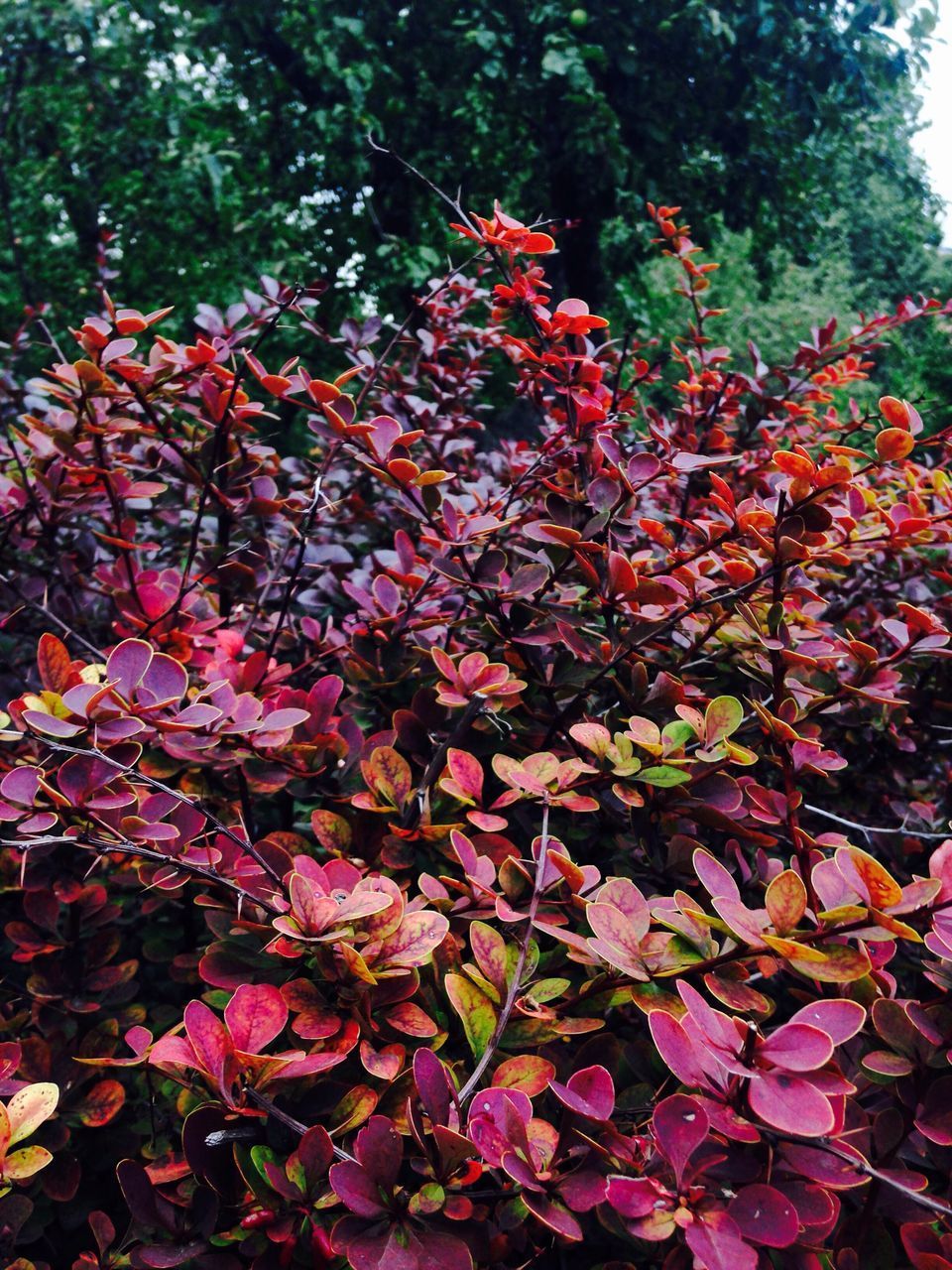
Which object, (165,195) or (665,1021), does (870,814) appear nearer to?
(665,1021)

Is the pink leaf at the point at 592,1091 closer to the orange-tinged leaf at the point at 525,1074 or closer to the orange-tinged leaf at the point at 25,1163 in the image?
the orange-tinged leaf at the point at 525,1074

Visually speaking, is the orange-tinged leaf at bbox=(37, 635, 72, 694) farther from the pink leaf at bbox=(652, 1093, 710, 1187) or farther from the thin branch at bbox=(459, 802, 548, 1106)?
the pink leaf at bbox=(652, 1093, 710, 1187)

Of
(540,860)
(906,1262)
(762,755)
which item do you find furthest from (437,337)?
(906,1262)

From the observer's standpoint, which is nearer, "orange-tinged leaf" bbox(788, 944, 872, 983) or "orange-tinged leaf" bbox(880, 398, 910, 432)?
"orange-tinged leaf" bbox(788, 944, 872, 983)

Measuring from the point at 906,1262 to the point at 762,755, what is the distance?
0.55 meters

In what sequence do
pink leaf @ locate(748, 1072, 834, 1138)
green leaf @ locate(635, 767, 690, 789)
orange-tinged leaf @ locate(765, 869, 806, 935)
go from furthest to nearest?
green leaf @ locate(635, 767, 690, 789) → orange-tinged leaf @ locate(765, 869, 806, 935) → pink leaf @ locate(748, 1072, 834, 1138)

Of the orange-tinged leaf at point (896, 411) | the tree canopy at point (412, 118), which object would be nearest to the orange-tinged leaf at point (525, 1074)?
the orange-tinged leaf at point (896, 411)

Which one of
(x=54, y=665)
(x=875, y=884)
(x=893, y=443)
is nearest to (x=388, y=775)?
(x=54, y=665)

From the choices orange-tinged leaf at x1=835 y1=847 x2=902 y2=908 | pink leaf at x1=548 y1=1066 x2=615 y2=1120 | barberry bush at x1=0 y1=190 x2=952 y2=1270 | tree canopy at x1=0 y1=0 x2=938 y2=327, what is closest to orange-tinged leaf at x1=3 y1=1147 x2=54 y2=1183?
barberry bush at x1=0 y1=190 x2=952 y2=1270

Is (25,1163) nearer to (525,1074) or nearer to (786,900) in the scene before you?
(525,1074)

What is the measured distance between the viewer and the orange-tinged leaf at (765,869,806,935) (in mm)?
566

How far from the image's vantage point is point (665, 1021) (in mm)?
533

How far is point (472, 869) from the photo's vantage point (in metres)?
0.74

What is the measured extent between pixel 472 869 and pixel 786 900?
11.1 inches
